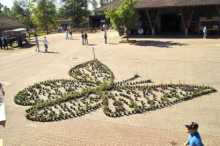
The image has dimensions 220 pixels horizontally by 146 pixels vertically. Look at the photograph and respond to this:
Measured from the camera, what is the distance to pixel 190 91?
714 inches

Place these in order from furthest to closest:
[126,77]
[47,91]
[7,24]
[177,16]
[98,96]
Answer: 1. [7,24]
2. [177,16]
3. [126,77]
4. [47,91]
5. [98,96]

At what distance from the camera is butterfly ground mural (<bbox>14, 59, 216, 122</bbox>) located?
633 inches

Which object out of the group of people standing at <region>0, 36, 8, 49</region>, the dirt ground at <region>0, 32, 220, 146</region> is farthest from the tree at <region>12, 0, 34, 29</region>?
the dirt ground at <region>0, 32, 220, 146</region>

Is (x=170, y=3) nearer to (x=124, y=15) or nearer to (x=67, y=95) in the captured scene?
(x=124, y=15)

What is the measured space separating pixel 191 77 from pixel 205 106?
5592 mm

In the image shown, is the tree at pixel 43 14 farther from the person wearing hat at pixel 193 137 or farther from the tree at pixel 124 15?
the person wearing hat at pixel 193 137

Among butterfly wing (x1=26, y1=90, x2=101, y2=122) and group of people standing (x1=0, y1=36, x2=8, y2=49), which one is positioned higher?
group of people standing (x1=0, y1=36, x2=8, y2=49)

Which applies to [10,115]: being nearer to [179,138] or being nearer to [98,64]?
[179,138]

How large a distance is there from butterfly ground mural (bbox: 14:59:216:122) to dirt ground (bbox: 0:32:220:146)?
0.54 meters

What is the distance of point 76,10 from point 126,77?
56.8 m

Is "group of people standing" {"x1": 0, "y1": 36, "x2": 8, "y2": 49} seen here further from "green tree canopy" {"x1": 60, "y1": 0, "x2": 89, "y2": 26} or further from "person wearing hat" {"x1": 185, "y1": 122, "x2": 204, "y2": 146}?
"person wearing hat" {"x1": 185, "y1": 122, "x2": 204, "y2": 146}

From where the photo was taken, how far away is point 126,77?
22266mm

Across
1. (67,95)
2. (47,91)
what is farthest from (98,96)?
(47,91)

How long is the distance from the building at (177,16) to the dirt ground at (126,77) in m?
4.20
